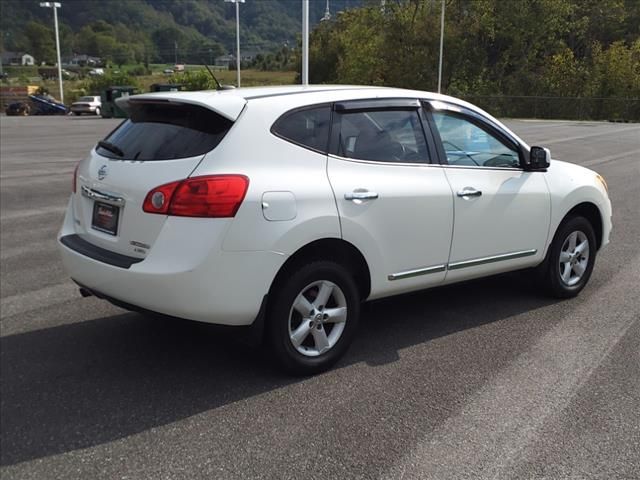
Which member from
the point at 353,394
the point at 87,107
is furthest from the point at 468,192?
the point at 87,107

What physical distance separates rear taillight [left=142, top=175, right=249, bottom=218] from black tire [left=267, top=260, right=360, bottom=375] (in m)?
0.58

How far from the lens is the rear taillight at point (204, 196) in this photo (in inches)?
137

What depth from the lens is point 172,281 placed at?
348cm

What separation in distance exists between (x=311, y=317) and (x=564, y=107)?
47.4 m

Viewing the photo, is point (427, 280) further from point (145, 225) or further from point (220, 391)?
point (145, 225)

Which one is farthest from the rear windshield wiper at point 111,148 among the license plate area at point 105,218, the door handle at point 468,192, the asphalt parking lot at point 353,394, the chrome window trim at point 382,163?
the door handle at point 468,192

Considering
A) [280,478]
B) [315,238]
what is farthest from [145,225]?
[280,478]

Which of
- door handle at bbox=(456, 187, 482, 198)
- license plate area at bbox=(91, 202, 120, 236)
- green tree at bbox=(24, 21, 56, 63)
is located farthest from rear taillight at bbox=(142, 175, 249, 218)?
green tree at bbox=(24, 21, 56, 63)

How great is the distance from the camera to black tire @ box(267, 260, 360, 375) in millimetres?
3756

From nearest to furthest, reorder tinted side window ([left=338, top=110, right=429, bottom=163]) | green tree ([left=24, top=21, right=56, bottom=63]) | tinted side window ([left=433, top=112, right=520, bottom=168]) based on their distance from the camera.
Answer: tinted side window ([left=338, top=110, right=429, bottom=163]) < tinted side window ([left=433, top=112, right=520, bottom=168]) < green tree ([left=24, top=21, right=56, bottom=63])

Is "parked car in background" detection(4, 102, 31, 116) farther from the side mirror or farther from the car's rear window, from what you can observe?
the side mirror

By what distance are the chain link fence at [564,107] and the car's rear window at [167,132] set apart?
46260 millimetres

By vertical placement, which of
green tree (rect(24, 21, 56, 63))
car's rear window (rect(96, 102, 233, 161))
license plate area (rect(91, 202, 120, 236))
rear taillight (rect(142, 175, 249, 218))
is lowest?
license plate area (rect(91, 202, 120, 236))

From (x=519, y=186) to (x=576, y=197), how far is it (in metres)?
0.70
